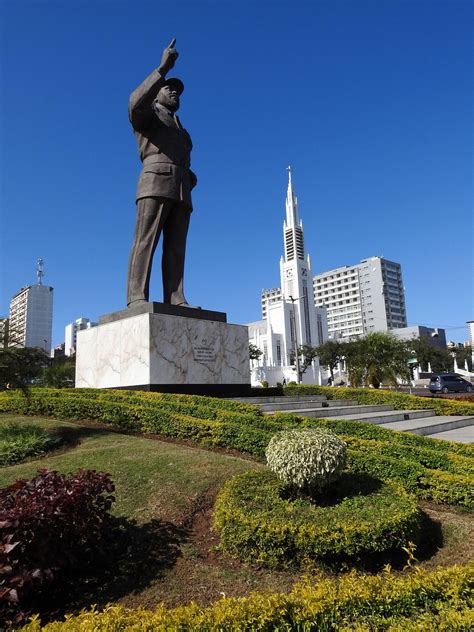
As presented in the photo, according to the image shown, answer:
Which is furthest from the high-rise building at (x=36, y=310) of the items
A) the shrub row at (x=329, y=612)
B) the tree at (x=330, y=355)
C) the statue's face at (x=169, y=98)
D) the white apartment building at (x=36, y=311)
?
the shrub row at (x=329, y=612)

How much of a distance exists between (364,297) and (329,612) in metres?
133

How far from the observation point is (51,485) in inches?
149

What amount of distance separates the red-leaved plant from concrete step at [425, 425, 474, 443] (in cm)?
638

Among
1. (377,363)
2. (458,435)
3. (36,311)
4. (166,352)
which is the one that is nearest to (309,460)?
(458,435)

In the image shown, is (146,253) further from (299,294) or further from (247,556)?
(299,294)

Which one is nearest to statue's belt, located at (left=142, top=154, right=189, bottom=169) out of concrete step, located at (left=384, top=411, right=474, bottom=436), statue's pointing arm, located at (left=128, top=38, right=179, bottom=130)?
statue's pointing arm, located at (left=128, top=38, right=179, bottom=130)

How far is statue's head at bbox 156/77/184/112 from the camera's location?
478 inches

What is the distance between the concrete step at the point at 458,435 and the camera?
8.27 m

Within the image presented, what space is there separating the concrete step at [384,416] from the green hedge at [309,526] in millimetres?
5248

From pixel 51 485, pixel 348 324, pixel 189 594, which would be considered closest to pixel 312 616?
pixel 189 594

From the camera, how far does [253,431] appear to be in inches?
268

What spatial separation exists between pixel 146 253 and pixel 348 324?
128 meters

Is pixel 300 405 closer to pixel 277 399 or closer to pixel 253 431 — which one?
pixel 277 399

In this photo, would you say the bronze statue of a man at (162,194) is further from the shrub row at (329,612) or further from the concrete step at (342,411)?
the shrub row at (329,612)
